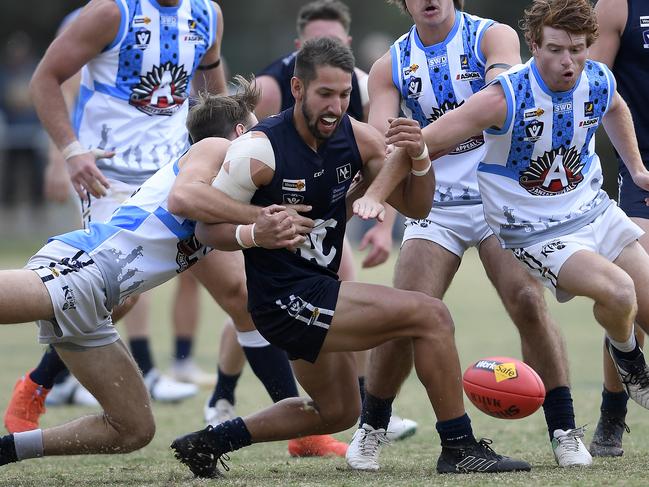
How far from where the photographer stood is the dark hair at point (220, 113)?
546cm

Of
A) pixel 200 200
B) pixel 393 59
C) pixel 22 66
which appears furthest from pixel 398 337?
pixel 22 66

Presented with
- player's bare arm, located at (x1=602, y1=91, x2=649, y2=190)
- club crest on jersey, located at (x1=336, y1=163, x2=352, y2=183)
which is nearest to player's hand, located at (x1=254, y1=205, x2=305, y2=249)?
club crest on jersey, located at (x1=336, y1=163, x2=352, y2=183)

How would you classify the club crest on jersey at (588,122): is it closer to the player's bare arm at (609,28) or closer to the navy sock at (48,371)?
the player's bare arm at (609,28)

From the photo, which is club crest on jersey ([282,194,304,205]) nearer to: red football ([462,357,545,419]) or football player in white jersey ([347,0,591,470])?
football player in white jersey ([347,0,591,470])

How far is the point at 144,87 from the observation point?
6.76 m

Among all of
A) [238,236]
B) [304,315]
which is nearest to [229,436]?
[304,315]

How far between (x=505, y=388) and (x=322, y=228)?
107 cm

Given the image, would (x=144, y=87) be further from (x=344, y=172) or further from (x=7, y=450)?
(x=7, y=450)

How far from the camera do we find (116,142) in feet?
22.3

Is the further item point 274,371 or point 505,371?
point 274,371

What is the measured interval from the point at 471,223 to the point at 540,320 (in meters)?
0.63

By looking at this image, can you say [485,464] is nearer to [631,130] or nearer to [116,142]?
[631,130]

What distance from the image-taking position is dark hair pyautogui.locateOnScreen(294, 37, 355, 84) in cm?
495

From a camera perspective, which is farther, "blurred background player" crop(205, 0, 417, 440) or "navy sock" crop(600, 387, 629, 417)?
"blurred background player" crop(205, 0, 417, 440)
